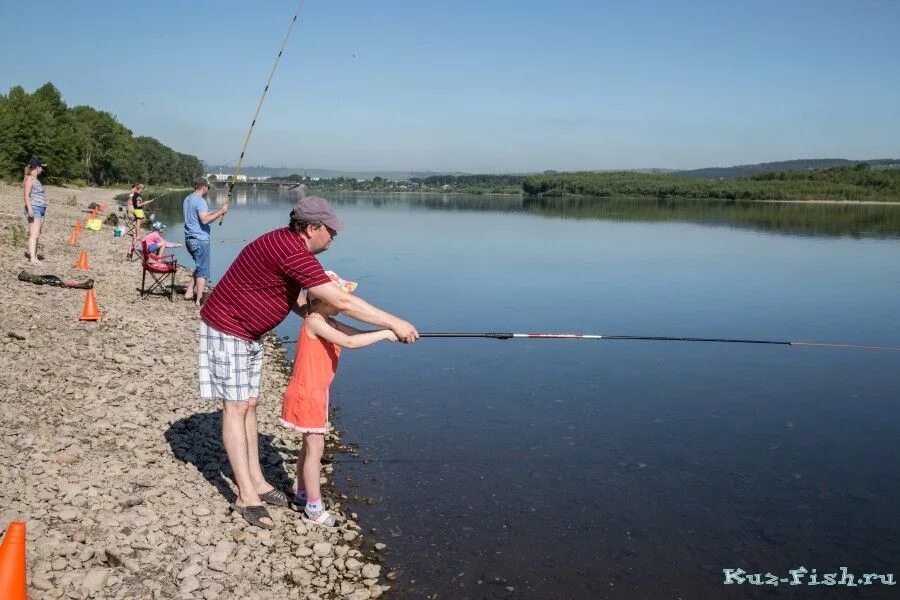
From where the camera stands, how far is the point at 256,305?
5.11 metres

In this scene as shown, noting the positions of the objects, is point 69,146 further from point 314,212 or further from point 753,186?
point 753,186

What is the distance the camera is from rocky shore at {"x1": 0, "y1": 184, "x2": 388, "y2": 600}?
4660 mm

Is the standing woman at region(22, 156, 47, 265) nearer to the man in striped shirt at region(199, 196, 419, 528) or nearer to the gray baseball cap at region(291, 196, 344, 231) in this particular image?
the man in striped shirt at region(199, 196, 419, 528)

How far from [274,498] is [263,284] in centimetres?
186

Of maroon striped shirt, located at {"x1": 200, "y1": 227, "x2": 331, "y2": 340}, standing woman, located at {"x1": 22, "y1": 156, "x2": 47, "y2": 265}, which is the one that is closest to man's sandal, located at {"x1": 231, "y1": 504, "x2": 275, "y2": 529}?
maroon striped shirt, located at {"x1": 200, "y1": 227, "x2": 331, "y2": 340}

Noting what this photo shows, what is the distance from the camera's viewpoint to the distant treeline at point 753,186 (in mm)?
107688

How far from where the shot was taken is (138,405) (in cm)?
745

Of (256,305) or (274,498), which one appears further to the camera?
(274,498)

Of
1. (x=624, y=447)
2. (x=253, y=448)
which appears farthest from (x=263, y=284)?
(x=624, y=447)

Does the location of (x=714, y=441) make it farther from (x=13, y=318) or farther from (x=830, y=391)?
(x=13, y=318)

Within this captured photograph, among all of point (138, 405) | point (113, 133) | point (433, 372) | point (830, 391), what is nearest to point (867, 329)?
point (830, 391)

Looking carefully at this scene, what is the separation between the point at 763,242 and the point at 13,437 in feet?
125

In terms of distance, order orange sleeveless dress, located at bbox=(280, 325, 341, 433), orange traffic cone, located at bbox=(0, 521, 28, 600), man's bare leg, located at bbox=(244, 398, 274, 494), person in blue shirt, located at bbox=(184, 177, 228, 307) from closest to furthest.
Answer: orange traffic cone, located at bbox=(0, 521, 28, 600) → orange sleeveless dress, located at bbox=(280, 325, 341, 433) → man's bare leg, located at bbox=(244, 398, 274, 494) → person in blue shirt, located at bbox=(184, 177, 228, 307)

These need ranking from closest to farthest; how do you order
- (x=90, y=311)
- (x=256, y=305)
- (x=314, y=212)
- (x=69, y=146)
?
(x=314, y=212)
(x=256, y=305)
(x=90, y=311)
(x=69, y=146)
